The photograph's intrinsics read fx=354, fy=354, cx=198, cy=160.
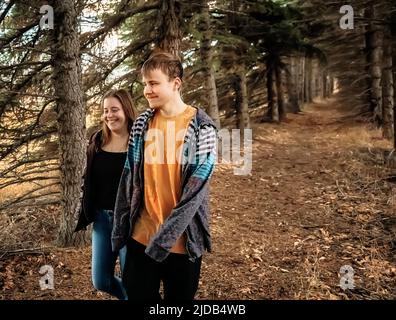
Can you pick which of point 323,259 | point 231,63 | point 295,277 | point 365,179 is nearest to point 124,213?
point 295,277

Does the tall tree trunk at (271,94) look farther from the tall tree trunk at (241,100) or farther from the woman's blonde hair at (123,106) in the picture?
the woman's blonde hair at (123,106)

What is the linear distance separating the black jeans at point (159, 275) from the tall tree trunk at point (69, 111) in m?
3.23

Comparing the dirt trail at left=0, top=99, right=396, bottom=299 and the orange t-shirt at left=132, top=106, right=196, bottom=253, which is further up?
the orange t-shirt at left=132, top=106, right=196, bottom=253

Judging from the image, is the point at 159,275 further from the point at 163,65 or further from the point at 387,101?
the point at 387,101

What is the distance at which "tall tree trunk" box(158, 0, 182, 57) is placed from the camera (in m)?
6.37

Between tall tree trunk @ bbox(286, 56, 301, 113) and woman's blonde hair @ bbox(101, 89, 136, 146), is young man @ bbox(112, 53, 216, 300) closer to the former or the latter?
woman's blonde hair @ bbox(101, 89, 136, 146)

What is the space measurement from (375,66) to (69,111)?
45.1 feet

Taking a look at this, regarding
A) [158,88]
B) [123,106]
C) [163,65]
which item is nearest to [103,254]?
[123,106]

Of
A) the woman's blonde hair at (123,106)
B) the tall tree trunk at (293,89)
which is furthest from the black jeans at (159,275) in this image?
the tall tree trunk at (293,89)

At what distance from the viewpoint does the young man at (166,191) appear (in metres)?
2.30

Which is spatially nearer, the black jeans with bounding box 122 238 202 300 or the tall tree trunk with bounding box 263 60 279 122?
the black jeans with bounding box 122 238 202 300

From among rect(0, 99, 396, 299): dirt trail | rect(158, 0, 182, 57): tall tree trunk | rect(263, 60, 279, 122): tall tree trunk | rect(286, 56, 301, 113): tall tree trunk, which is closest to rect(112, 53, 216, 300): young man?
rect(0, 99, 396, 299): dirt trail

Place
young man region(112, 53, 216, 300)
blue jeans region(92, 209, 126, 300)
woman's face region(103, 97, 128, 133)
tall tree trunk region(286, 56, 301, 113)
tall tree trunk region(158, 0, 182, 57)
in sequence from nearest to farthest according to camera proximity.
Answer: young man region(112, 53, 216, 300) < woman's face region(103, 97, 128, 133) < blue jeans region(92, 209, 126, 300) < tall tree trunk region(158, 0, 182, 57) < tall tree trunk region(286, 56, 301, 113)

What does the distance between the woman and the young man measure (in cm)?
59
